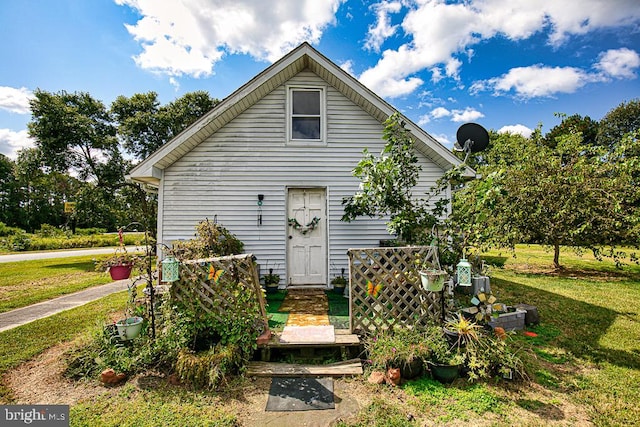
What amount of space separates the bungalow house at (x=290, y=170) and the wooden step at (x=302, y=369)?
333cm

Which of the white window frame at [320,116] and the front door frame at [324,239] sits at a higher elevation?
the white window frame at [320,116]

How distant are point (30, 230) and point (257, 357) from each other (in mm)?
44049

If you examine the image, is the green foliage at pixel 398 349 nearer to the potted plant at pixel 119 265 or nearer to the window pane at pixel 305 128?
the potted plant at pixel 119 265

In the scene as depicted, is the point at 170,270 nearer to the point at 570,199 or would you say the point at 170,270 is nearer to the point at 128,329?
the point at 128,329

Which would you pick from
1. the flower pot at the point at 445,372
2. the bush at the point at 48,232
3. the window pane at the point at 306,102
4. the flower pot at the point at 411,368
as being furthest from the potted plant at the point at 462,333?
the bush at the point at 48,232

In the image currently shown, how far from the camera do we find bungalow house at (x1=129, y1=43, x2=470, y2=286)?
22.4ft

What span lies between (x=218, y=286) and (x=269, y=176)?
3753 mm

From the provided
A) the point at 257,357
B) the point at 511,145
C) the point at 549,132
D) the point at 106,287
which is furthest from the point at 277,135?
the point at 549,132

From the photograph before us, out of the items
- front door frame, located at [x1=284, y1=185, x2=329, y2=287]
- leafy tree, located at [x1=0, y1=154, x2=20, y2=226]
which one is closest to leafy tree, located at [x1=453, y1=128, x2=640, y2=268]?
front door frame, located at [x1=284, y1=185, x2=329, y2=287]

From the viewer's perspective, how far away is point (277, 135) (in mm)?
7059

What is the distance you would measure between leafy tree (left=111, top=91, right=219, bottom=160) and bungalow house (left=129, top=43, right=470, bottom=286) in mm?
9885

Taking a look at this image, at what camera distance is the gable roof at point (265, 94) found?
6.43 m

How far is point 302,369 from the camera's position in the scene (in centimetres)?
362

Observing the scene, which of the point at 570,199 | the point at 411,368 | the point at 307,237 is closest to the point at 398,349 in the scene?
the point at 411,368
